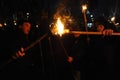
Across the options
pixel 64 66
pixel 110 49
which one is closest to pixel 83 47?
pixel 110 49

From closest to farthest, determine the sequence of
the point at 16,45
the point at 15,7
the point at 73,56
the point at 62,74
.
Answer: the point at 16,45
the point at 73,56
the point at 62,74
the point at 15,7

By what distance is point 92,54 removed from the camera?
6.17 meters

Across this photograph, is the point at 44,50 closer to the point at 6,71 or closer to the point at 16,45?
the point at 6,71

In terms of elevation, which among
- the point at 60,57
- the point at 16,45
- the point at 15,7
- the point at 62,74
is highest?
the point at 15,7

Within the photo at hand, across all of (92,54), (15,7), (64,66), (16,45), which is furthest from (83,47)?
(15,7)

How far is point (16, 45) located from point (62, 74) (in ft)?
6.42

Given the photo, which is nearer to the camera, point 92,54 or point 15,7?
point 92,54

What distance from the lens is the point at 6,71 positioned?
21.4 feet

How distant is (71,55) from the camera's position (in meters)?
6.04

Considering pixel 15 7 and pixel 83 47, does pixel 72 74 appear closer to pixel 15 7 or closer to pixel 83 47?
pixel 83 47

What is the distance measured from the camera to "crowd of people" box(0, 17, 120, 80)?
5.64 meters

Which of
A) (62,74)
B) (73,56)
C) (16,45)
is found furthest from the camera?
(62,74)

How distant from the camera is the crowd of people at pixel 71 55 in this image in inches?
222

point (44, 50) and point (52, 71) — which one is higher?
point (44, 50)
